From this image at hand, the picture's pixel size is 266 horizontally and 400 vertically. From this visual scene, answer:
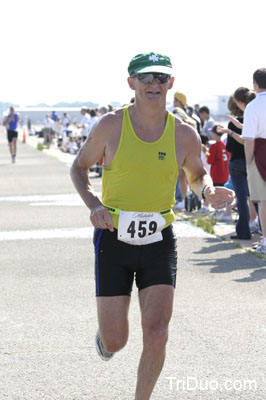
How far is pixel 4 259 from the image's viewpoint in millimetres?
9258

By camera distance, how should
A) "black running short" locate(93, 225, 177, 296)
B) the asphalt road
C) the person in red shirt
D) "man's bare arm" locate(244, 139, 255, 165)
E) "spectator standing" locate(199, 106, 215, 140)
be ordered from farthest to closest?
1. "spectator standing" locate(199, 106, 215, 140)
2. the person in red shirt
3. "man's bare arm" locate(244, 139, 255, 165)
4. the asphalt road
5. "black running short" locate(93, 225, 177, 296)

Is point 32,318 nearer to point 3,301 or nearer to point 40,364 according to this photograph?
point 3,301

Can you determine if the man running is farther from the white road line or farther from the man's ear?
the white road line

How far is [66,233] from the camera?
11.2 metres

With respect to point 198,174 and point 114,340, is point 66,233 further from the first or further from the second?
point 114,340

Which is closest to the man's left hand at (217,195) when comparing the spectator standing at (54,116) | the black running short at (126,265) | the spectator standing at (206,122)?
the black running short at (126,265)

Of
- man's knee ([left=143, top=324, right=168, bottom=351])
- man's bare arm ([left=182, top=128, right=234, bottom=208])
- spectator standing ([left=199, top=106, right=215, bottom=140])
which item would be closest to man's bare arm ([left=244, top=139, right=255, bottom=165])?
man's bare arm ([left=182, top=128, right=234, bottom=208])

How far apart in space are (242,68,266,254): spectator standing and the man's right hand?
4.72 meters

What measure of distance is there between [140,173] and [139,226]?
0.95ft

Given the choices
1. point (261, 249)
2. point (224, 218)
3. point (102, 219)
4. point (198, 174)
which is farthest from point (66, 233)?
point (102, 219)

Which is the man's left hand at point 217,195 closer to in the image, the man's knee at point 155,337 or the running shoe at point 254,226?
the man's knee at point 155,337

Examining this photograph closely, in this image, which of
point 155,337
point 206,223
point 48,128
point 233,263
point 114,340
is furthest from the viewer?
point 48,128

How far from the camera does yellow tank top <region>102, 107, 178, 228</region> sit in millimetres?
4379

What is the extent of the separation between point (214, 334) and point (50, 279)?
256 centimetres
